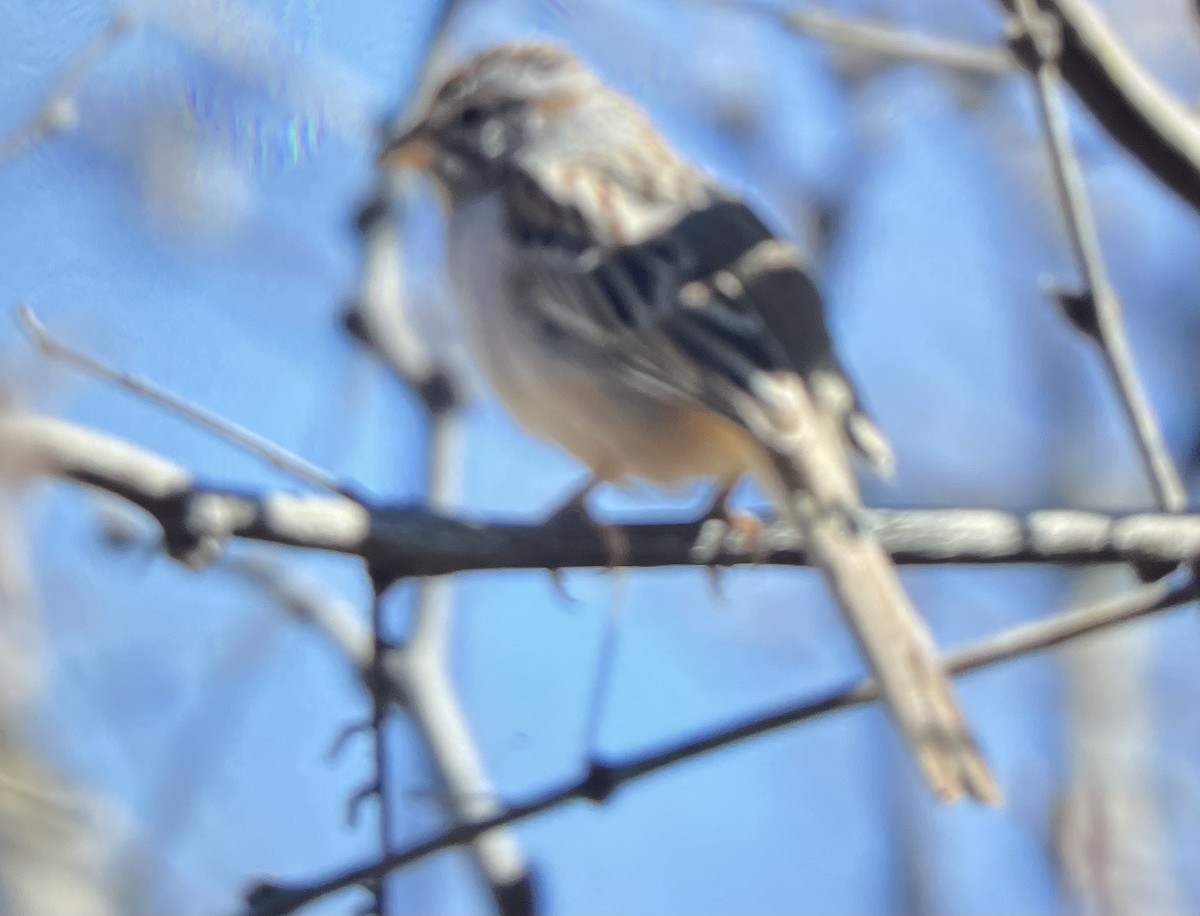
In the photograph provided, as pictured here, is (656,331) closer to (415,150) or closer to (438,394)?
(438,394)

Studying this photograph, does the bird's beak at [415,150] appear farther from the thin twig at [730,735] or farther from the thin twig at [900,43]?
the thin twig at [730,735]

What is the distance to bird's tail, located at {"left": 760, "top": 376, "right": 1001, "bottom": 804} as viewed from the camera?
245 centimetres

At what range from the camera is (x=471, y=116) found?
14.3ft

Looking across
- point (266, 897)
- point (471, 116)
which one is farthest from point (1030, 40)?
point (266, 897)

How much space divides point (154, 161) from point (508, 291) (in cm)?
89

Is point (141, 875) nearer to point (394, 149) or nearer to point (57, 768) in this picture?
point (57, 768)

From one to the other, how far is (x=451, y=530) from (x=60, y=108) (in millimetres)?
1157

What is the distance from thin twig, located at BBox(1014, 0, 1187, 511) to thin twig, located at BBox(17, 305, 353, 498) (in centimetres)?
144

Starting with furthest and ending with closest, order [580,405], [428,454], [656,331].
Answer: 1. [428,454]
2. [580,405]
3. [656,331]

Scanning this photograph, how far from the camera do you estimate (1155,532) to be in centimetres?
269

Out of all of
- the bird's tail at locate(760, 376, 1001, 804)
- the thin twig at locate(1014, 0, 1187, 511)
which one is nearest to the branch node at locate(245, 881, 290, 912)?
the bird's tail at locate(760, 376, 1001, 804)

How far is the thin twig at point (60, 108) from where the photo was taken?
2.89 meters

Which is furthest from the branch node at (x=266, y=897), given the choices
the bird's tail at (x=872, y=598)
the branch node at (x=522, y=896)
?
the bird's tail at (x=872, y=598)

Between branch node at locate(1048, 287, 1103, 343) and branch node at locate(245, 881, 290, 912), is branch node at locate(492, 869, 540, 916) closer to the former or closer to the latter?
branch node at locate(245, 881, 290, 912)
